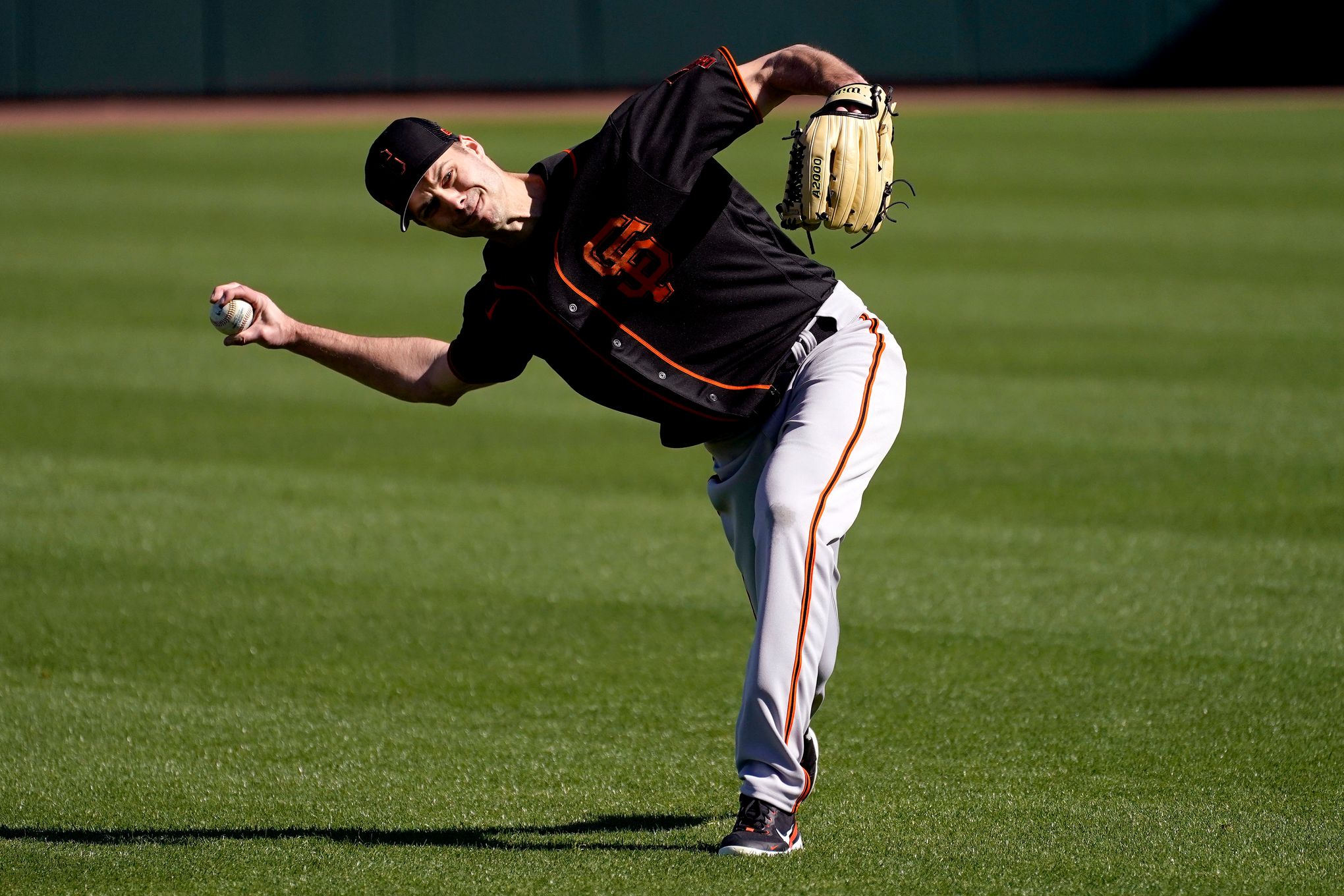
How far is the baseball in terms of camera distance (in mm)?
4141

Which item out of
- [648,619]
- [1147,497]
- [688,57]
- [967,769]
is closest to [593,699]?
[648,619]

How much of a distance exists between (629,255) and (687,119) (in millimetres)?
369

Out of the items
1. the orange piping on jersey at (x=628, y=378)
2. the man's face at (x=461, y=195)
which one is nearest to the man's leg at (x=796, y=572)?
the orange piping on jersey at (x=628, y=378)

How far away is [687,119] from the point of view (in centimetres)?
395

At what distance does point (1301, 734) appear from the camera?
458 cm

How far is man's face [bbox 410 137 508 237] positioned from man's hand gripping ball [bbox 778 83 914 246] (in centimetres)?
69

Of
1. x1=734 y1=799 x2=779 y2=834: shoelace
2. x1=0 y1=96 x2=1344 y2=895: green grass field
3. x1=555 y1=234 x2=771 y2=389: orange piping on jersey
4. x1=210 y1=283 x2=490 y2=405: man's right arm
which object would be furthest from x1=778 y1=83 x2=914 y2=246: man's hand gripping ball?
x1=0 y1=96 x2=1344 y2=895: green grass field

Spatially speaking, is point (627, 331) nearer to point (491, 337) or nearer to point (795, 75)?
point (491, 337)

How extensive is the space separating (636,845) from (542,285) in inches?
53.1

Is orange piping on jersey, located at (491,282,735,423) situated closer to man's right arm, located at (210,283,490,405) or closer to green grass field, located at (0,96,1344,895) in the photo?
man's right arm, located at (210,283,490,405)

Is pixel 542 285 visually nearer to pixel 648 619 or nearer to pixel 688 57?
pixel 648 619

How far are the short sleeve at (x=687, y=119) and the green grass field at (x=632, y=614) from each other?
1.63 meters

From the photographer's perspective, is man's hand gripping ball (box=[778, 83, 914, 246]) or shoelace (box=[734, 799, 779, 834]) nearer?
shoelace (box=[734, 799, 779, 834])

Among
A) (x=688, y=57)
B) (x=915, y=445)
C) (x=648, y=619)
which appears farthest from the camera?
(x=688, y=57)
